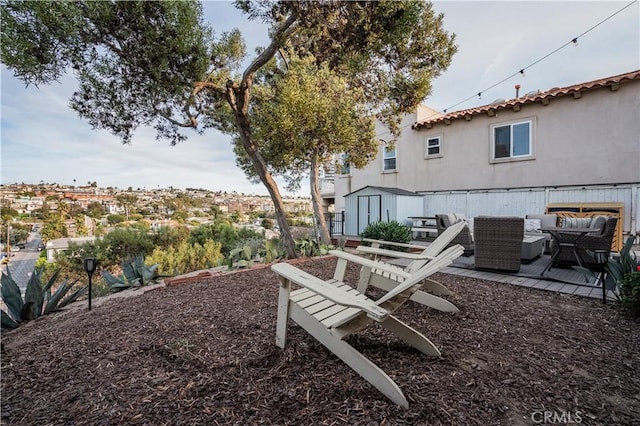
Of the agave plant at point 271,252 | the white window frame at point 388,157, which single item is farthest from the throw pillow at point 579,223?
the white window frame at point 388,157

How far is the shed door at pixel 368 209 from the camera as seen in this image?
10.5 metres

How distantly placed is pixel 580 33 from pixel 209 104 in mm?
9095

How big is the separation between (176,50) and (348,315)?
15.4 feet

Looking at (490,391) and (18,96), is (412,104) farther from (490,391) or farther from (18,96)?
(18,96)

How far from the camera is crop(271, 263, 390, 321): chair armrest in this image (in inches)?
56.0

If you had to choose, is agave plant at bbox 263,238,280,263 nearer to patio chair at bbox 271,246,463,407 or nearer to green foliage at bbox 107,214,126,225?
patio chair at bbox 271,246,463,407

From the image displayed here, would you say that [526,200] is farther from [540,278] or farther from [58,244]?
[58,244]

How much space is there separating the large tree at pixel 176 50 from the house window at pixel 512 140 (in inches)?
184

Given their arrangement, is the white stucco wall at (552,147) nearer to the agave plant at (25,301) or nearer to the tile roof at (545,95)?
the tile roof at (545,95)

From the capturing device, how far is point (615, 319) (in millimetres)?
2688

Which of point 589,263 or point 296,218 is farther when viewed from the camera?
point 296,218

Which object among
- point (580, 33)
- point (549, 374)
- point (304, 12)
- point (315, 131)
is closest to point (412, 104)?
point (315, 131)

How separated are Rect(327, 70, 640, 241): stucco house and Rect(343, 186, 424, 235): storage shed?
0.20 metres

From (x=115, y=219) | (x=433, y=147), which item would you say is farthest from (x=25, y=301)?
(x=433, y=147)
